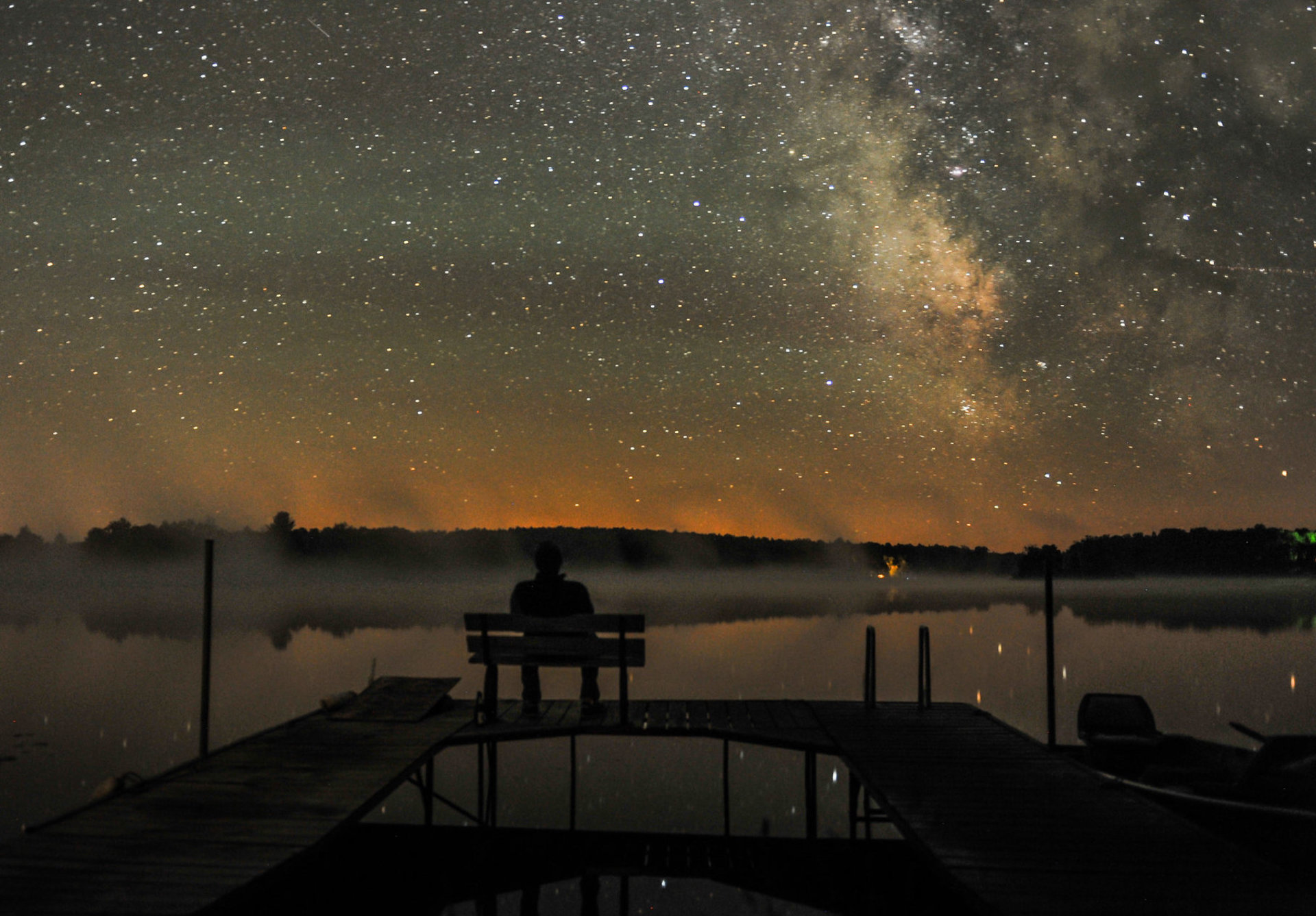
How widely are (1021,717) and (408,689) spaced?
18.0m

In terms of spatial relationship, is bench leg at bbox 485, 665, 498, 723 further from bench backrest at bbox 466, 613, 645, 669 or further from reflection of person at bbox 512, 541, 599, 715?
reflection of person at bbox 512, 541, 599, 715

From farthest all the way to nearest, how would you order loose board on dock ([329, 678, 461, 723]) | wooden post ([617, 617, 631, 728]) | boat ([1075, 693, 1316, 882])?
loose board on dock ([329, 678, 461, 723]) < wooden post ([617, 617, 631, 728]) < boat ([1075, 693, 1316, 882])

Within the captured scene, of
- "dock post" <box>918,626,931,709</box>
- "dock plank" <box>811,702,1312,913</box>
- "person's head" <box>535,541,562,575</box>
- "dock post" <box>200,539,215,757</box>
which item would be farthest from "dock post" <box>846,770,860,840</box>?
"dock post" <box>200,539,215,757</box>

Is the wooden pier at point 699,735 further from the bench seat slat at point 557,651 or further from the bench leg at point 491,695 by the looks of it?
the bench seat slat at point 557,651

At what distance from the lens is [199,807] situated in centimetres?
572

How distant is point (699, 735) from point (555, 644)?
1.41 metres

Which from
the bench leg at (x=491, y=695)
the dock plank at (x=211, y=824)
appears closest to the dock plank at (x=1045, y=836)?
the bench leg at (x=491, y=695)

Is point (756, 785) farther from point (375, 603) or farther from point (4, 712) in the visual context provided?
point (375, 603)

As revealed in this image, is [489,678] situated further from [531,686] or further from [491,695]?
[531,686]

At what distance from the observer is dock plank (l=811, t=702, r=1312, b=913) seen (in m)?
4.23

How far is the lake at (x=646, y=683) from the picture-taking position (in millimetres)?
15625

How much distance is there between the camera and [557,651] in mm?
8203

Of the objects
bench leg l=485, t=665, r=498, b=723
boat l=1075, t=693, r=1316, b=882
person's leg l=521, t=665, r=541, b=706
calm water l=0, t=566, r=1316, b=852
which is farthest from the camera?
calm water l=0, t=566, r=1316, b=852

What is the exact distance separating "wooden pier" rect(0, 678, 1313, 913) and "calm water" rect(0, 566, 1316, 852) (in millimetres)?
5597
